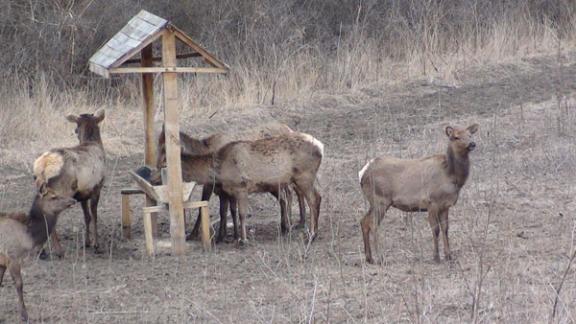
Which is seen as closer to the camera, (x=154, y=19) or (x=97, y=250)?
(x=154, y=19)

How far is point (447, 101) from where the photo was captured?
18297 mm

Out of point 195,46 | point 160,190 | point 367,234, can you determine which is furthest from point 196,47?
point 367,234

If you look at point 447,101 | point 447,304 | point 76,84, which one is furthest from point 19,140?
point 447,304

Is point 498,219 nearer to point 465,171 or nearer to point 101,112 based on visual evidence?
point 465,171

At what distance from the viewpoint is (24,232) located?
912cm

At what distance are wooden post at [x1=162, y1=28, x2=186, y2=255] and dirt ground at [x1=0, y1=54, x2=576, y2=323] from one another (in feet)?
0.94

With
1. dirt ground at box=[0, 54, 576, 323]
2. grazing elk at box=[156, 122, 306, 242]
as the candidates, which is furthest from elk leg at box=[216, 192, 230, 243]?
dirt ground at box=[0, 54, 576, 323]

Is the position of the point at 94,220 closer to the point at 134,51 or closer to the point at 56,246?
the point at 56,246

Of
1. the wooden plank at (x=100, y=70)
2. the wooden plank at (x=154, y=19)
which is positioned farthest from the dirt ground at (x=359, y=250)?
the wooden plank at (x=154, y=19)

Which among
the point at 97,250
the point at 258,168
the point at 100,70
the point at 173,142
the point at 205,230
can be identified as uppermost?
the point at 100,70

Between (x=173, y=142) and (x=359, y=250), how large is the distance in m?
2.13

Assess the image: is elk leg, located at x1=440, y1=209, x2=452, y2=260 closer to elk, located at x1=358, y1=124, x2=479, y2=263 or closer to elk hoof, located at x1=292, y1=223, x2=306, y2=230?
elk, located at x1=358, y1=124, x2=479, y2=263

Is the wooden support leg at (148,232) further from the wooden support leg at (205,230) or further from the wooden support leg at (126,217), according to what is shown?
the wooden support leg at (126,217)

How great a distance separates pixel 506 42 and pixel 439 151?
7972 mm
